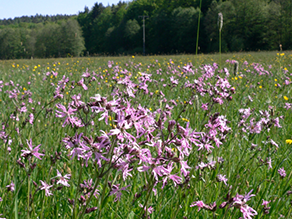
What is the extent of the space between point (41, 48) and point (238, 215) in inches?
2757

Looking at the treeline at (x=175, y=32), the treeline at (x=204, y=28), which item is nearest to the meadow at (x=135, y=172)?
the treeline at (x=175, y=32)

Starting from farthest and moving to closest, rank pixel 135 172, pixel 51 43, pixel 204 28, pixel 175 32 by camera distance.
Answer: pixel 51 43 < pixel 175 32 < pixel 204 28 < pixel 135 172

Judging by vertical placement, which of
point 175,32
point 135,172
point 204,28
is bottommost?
point 135,172

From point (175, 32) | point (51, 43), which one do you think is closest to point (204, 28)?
point (175, 32)

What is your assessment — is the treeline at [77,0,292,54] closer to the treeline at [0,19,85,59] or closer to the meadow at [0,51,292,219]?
the treeline at [0,19,85,59]

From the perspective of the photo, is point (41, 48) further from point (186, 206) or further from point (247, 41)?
point (186, 206)

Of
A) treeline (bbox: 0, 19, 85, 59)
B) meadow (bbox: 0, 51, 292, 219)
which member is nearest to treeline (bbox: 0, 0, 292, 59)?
treeline (bbox: 0, 19, 85, 59)

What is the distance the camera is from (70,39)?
196 feet

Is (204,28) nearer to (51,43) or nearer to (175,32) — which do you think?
(175,32)

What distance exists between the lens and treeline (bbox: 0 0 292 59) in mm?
38344

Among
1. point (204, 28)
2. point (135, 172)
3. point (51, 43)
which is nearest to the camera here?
Result: point (135, 172)

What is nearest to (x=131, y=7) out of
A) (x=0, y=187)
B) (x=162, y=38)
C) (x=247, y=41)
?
(x=162, y=38)

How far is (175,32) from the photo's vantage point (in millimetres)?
54281

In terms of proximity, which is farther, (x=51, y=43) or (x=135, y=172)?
(x=51, y=43)
